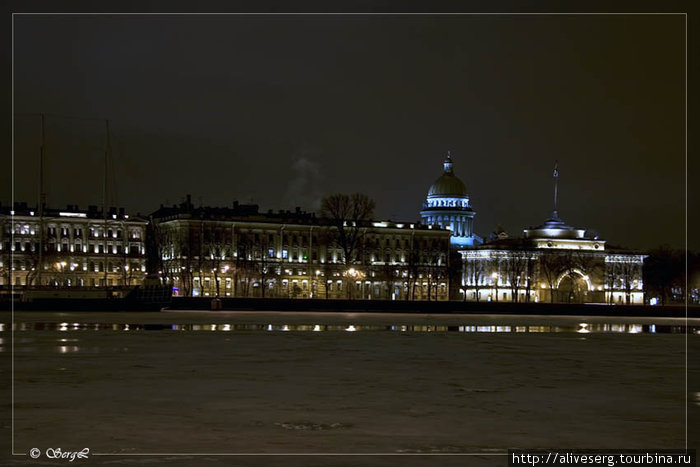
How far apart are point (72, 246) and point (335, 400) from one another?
13145cm

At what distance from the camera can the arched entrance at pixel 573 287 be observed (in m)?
162

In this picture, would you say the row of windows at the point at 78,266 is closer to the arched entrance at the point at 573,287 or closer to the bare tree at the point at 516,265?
the bare tree at the point at 516,265

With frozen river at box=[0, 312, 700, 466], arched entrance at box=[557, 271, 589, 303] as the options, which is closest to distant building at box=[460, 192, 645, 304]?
arched entrance at box=[557, 271, 589, 303]

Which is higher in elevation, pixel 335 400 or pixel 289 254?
pixel 289 254

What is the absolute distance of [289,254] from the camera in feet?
505

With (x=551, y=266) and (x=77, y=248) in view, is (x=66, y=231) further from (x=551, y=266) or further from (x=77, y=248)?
(x=551, y=266)

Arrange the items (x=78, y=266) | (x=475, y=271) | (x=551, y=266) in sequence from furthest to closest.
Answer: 1. (x=475, y=271)
2. (x=551, y=266)
3. (x=78, y=266)

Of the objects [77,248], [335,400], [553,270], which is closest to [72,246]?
[77,248]

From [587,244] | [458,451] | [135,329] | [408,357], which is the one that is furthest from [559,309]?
[587,244]

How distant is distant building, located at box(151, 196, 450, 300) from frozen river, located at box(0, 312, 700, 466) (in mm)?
102224

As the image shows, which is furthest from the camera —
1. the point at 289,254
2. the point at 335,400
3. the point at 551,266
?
the point at 551,266

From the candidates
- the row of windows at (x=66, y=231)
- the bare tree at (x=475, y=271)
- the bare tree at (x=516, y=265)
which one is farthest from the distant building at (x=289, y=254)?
the bare tree at (x=516, y=265)

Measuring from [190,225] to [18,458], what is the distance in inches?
5101

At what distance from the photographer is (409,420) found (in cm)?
1798
